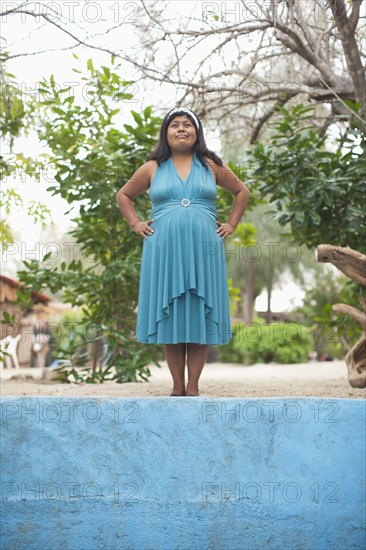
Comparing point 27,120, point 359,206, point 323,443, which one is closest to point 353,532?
point 323,443

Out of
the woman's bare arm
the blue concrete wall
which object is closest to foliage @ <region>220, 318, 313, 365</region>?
the woman's bare arm

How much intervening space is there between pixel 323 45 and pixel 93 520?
5.06m

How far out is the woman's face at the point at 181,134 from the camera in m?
3.72

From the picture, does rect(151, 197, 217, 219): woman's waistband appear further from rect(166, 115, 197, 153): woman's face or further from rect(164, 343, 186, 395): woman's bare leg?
rect(164, 343, 186, 395): woman's bare leg

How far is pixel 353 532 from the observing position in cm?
323

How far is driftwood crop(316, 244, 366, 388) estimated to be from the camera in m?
4.13

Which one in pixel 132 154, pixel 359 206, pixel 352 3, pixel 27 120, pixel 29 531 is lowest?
pixel 29 531

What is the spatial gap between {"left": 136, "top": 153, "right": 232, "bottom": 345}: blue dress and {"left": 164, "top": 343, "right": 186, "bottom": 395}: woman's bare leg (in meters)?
0.13

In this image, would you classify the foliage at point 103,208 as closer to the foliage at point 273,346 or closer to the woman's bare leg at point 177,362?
the woman's bare leg at point 177,362

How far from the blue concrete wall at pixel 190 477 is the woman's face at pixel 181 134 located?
4.64 ft

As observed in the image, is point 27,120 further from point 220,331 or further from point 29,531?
point 29,531

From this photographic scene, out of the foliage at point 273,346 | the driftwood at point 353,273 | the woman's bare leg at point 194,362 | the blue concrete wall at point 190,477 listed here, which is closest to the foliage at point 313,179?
the driftwood at point 353,273

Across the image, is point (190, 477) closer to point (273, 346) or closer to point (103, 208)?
point (103, 208)

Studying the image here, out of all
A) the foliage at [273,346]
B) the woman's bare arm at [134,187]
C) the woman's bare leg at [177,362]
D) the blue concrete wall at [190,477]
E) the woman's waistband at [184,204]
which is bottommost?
Answer: the blue concrete wall at [190,477]
